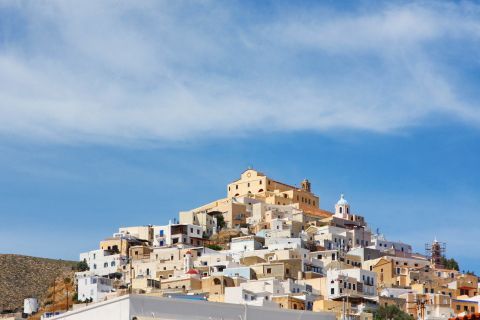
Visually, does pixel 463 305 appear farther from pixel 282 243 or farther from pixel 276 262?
pixel 282 243

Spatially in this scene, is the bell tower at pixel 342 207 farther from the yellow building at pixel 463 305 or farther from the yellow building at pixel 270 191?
the yellow building at pixel 463 305

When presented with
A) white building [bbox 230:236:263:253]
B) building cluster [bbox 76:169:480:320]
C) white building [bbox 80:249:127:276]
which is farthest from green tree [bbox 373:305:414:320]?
white building [bbox 80:249:127:276]

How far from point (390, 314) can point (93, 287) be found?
2254cm

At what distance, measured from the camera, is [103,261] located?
100m

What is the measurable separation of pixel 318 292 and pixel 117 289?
1489cm

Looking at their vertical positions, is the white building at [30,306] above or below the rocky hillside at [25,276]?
below

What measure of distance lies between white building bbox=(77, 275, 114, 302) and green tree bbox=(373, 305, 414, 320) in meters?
19.9

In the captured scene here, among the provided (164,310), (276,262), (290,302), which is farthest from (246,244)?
(164,310)

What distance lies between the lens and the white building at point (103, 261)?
324ft

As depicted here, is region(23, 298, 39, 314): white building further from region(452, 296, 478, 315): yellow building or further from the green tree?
region(452, 296, 478, 315): yellow building

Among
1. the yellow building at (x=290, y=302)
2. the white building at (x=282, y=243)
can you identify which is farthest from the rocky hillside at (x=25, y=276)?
the yellow building at (x=290, y=302)

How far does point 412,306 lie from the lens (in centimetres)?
8362

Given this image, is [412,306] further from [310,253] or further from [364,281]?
[310,253]

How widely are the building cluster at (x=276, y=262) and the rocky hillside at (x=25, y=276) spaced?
3.99 metres
